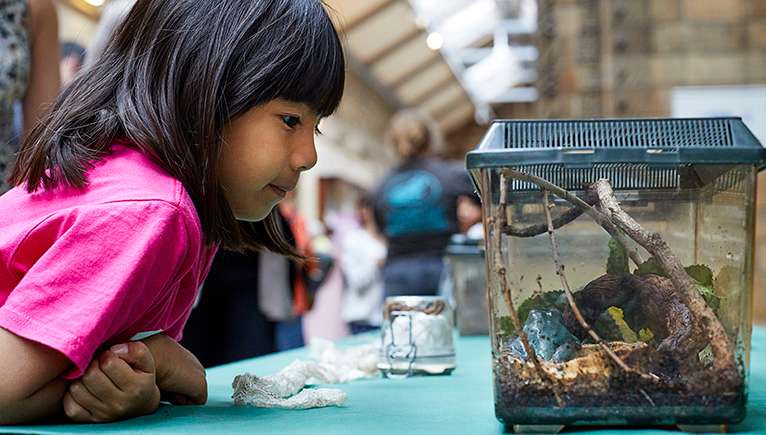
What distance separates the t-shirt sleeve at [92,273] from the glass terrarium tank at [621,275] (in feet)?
1.15

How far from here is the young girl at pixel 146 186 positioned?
1191mm

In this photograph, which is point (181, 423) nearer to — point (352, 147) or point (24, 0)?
point (24, 0)

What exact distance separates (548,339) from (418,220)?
11.6ft

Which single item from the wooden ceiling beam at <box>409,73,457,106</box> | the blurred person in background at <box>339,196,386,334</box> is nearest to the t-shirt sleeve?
the blurred person in background at <box>339,196,386,334</box>

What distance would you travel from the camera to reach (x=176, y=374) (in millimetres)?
1406

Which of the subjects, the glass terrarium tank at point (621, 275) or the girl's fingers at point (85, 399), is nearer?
the glass terrarium tank at point (621, 275)

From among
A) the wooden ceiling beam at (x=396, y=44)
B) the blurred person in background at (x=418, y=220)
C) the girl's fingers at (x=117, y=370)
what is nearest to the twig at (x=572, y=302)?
the girl's fingers at (x=117, y=370)

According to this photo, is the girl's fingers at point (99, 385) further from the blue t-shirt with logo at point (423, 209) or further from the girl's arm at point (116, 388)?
the blue t-shirt with logo at point (423, 209)

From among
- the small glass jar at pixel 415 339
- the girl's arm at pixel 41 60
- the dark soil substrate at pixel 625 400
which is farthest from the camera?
the girl's arm at pixel 41 60

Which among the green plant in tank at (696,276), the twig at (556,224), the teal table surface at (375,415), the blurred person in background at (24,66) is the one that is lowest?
the teal table surface at (375,415)

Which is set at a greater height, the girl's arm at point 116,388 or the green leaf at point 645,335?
the green leaf at point 645,335

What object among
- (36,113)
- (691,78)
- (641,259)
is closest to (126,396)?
(641,259)

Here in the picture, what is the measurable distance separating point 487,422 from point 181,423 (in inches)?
13.4

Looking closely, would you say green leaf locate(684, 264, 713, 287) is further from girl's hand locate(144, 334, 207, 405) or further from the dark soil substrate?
girl's hand locate(144, 334, 207, 405)
